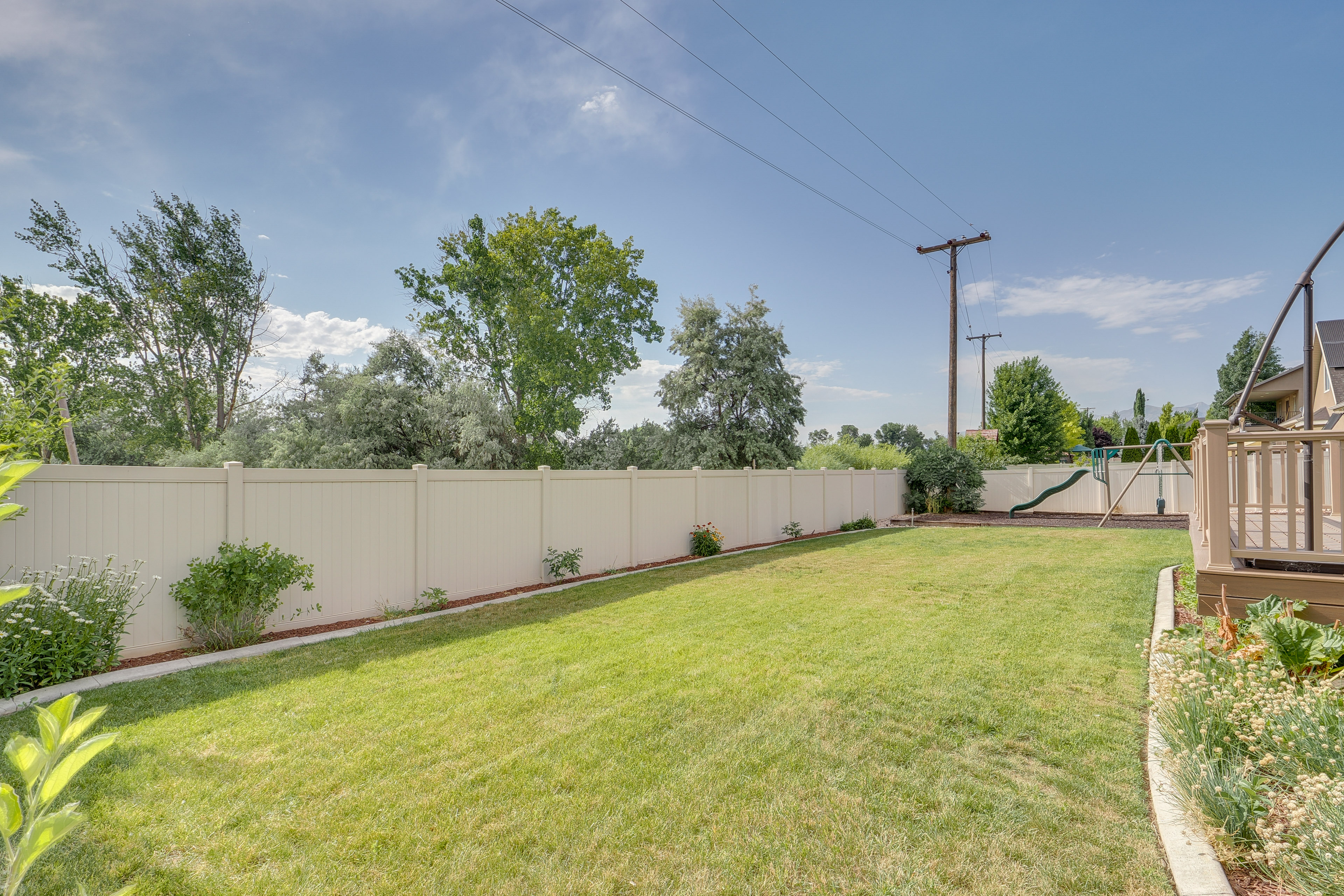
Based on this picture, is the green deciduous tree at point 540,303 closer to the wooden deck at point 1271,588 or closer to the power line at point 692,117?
the power line at point 692,117

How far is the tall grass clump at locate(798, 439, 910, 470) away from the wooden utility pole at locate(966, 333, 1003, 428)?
10403 millimetres

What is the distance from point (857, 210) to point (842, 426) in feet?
164

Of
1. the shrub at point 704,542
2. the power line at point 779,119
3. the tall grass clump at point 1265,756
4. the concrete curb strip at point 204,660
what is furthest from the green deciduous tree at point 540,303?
the tall grass clump at point 1265,756

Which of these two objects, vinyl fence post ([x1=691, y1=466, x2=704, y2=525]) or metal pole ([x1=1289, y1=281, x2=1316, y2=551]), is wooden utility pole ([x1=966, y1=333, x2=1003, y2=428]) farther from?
metal pole ([x1=1289, y1=281, x2=1316, y2=551])

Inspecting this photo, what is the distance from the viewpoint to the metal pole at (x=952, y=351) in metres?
16.9

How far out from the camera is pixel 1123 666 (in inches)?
166

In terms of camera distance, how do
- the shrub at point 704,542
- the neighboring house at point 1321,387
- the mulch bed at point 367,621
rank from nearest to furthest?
the mulch bed at point 367,621
the neighboring house at point 1321,387
the shrub at point 704,542

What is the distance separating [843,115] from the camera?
12.0 metres

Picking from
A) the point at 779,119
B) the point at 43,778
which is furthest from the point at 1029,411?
the point at 43,778

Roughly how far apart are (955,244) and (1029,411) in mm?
11124

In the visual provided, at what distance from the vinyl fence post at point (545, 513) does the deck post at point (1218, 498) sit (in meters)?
6.56

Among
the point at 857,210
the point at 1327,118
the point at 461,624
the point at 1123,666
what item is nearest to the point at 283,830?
the point at 461,624

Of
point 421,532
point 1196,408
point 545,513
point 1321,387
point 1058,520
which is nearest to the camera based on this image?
point 421,532

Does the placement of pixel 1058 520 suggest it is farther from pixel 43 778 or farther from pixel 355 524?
pixel 43 778
